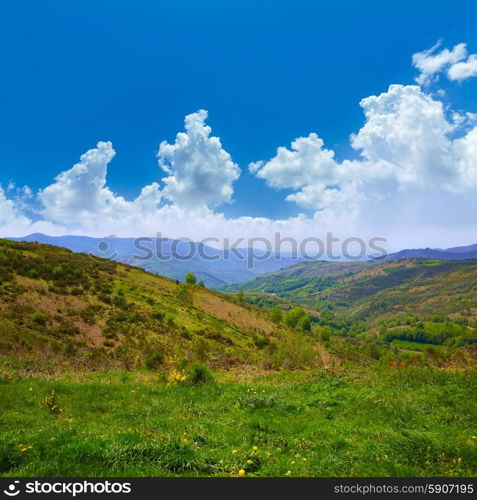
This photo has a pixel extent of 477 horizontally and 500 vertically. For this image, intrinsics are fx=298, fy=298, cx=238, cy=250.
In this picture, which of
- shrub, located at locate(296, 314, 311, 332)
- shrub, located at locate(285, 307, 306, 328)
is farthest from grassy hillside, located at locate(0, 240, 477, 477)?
shrub, located at locate(285, 307, 306, 328)

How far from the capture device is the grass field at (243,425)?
6.62m

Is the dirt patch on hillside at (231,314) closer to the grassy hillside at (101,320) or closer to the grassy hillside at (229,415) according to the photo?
the grassy hillside at (101,320)

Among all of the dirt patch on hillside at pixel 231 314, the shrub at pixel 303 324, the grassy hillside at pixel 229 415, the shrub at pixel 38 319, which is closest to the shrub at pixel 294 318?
the shrub at pixel 303 324

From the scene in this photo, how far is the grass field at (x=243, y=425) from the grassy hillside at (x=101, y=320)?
5.97m

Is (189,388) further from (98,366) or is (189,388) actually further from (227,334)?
(227,334)

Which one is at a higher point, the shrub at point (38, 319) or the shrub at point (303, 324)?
the shrub at point (38, 319)

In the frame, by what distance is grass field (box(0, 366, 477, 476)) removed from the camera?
261 inches

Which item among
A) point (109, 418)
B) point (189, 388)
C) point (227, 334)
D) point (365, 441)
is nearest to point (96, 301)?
point (227, 334)

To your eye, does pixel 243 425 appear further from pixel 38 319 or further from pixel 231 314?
pixel 231 314

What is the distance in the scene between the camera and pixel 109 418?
1023cm

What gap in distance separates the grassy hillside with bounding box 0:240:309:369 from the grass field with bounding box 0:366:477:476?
19.6 ft

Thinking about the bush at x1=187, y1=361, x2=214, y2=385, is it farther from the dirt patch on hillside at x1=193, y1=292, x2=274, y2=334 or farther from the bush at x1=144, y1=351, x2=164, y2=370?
the dirt patch on hillside at x1=193, y1=292, x2=274, y2=334
